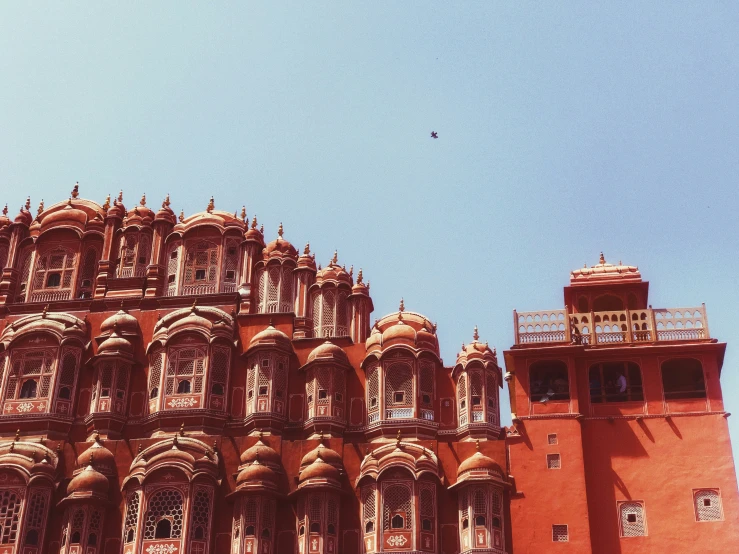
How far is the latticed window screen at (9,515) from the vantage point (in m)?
32.4

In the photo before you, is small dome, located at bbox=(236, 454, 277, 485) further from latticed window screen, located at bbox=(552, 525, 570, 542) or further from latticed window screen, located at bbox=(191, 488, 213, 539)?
latticed window screen, located at bbox=(552, 525, 570, 542)

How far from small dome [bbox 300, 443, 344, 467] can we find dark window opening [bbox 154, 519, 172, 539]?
4.12 metres

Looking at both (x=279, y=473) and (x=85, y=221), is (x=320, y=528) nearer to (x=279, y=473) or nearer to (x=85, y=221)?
(x=279, y=473)

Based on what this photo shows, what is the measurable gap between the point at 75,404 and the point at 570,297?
1665 centimetres

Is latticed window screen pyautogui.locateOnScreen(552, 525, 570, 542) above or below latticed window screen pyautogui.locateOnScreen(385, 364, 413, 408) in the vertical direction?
below

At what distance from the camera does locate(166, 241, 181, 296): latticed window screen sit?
39156 mm

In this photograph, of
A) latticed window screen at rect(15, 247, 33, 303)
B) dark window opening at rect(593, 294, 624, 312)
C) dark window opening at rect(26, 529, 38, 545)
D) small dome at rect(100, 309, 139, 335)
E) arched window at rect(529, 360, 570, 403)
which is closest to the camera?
dark window opening at rect(26, 529, 38, 545)

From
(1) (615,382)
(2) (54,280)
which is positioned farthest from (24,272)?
(1) (615,382)

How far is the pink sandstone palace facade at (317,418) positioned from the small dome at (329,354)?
0.07 meters

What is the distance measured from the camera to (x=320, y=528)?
31.9 meters

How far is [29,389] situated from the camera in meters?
36.3

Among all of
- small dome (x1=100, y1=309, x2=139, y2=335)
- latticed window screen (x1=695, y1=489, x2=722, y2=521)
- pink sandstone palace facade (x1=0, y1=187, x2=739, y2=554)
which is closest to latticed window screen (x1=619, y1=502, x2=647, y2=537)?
pink sandstone palace facade (x1=0, y1=187, x2=739, y2=554)

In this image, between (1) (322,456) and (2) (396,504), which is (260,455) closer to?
(1) (322,456)

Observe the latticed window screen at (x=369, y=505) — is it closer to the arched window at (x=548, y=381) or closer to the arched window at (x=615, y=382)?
the arched window at (x=548, y=381)
